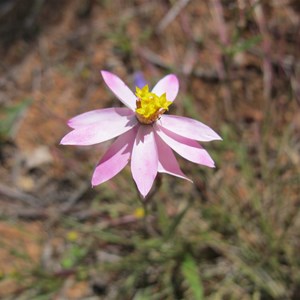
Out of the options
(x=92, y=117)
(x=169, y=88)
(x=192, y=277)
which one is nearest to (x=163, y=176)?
(x=192, y=277)

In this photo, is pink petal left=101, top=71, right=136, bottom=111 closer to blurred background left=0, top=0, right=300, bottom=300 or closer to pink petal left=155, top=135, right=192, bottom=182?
pink petal left=155, top=135, right=192, bottom=182

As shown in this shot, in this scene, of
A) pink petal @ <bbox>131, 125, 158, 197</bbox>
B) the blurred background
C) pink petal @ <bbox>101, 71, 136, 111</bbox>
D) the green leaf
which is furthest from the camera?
the blurred background

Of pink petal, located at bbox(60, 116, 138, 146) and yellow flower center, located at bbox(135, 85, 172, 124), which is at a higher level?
yellow flower center, located at bbox(135, 85, 172, 124)

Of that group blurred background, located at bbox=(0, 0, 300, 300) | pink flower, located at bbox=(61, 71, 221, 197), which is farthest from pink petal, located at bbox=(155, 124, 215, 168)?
blurred background, located at bbox=(0, 0, 300, 300)

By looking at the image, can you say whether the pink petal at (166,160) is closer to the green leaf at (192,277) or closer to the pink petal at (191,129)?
the pink petal at (191,129)

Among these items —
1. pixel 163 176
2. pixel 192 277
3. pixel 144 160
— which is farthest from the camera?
pixel 163 176

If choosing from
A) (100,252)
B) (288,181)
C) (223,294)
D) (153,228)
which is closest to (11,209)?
(100,252)

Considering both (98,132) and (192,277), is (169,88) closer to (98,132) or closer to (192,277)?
(98,132)
